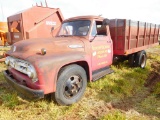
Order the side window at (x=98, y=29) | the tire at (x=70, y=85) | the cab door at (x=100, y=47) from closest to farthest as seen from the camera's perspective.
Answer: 1. the tire at (x=70, y=85)
2. the cab door at (x=100, y=47)
3. the side window at (x=98, y=29)

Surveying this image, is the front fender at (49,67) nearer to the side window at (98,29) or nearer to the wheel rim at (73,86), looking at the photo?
the wheel rim at (73,86)

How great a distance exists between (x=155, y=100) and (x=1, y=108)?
3752 millimetres

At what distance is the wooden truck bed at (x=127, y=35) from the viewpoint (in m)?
5.34

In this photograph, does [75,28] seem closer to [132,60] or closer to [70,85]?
[70,85]

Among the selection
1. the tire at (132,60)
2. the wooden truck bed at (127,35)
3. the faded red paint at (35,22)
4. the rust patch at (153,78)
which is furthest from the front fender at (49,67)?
the tire at (132,60)

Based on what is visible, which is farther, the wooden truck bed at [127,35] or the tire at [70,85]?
the wooden truck bed at [127,35]

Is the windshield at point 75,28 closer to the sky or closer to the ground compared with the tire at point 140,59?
closer to the sky

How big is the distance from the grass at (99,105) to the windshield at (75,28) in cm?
161

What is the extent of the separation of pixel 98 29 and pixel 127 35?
4.78ft

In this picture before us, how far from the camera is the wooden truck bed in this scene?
17.5 feet

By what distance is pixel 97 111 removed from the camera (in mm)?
3480

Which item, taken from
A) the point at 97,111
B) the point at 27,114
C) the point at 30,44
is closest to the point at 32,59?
the point at 30,44

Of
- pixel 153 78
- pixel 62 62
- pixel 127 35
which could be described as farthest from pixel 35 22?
pixel 153 78

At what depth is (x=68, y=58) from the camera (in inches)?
130
